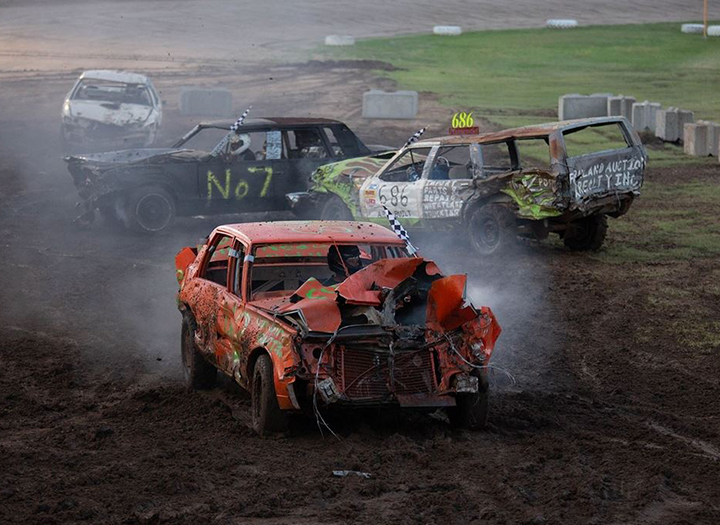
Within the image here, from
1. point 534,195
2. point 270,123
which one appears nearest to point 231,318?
point 534,195

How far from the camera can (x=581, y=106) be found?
3038 cm

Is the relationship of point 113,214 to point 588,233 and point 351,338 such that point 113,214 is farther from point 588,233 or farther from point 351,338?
point 351,338

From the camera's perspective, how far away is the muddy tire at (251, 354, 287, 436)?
8.12 metres

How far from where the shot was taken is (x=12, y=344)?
1135 centimetres

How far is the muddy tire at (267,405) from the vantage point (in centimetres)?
812

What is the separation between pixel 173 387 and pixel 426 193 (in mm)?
6810

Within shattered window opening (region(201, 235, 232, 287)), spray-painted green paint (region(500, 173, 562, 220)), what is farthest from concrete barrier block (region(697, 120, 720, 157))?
shattered window opening (region(201, 235, 232, 287))

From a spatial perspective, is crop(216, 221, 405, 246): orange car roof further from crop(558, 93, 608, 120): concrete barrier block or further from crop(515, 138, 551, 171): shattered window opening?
crop(558, 93, 608, 120): concrete barrier block

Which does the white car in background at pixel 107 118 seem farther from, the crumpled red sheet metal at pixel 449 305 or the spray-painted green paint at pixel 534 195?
the crumpled red sheet metal at pixel 449 305

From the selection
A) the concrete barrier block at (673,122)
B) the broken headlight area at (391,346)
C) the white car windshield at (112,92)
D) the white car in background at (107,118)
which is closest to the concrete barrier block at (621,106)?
the concrete barrier block at (673,122)

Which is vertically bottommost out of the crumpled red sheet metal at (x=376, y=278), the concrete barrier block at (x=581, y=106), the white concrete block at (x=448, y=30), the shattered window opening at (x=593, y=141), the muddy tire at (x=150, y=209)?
the muddy tire at (x=150, y=209)

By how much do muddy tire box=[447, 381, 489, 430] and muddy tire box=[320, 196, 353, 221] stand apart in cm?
859

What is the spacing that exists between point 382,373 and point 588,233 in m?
8.51

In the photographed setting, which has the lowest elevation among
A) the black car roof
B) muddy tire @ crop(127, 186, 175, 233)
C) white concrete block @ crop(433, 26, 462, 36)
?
muddy tire @ crop(127, 186, 175, 233)
